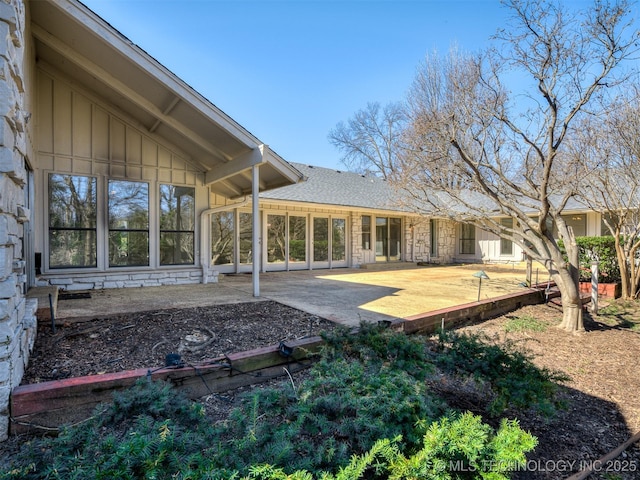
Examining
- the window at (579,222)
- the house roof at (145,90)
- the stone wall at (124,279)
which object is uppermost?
the house roof at (145,90)

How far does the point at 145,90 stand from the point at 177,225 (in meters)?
2.97

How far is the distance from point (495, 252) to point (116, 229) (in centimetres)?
1531

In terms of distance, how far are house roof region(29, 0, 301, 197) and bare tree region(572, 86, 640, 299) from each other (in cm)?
610

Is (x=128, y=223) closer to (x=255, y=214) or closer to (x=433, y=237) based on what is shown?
(x=255, y=214)

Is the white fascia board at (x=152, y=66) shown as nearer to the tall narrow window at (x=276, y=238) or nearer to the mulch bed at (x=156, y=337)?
the mulch bed at (x=156, y=337)

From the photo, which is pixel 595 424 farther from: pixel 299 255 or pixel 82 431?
pixel 299 255

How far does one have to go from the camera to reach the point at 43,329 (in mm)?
4117

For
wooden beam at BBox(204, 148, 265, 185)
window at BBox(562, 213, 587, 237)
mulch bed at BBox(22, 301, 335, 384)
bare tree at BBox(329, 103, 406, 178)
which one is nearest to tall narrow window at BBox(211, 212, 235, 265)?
wooden beam at BBox(204, 148, 265, 185)

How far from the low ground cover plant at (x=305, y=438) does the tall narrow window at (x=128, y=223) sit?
18.0 feet

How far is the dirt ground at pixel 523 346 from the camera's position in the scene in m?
2.66

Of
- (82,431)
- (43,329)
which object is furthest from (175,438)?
(43,329)

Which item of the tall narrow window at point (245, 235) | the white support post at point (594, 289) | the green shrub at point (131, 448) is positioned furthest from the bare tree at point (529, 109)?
the tall narrow window at point (245, 235)

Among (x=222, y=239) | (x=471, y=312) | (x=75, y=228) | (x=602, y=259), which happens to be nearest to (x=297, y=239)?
(x=222, y=239)

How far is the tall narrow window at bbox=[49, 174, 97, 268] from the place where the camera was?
6559mm
